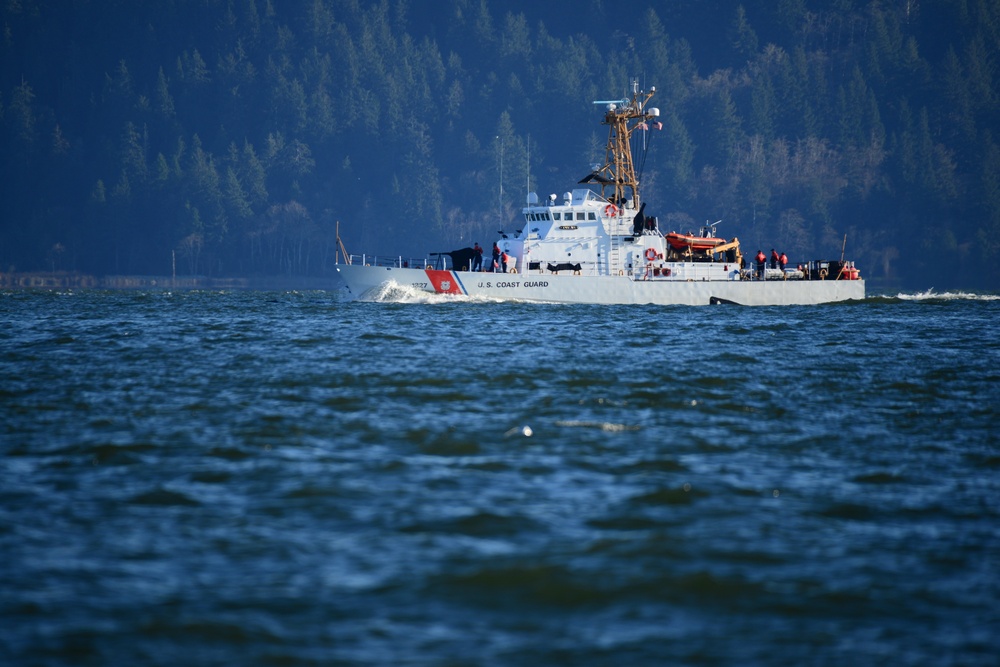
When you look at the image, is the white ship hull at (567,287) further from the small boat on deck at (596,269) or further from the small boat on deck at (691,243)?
the small boat on deck at (691,243)

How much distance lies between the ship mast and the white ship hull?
5726mm

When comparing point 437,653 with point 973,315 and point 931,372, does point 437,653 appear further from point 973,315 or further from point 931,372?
point 973,315

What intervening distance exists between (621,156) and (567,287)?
10988mm

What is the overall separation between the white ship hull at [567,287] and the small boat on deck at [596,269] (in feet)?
0.16

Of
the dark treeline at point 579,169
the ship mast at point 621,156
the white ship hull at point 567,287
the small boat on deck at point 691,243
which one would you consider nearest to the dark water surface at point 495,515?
the white ship hull at point 567,287

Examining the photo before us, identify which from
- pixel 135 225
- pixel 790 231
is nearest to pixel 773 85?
pixel 790 231

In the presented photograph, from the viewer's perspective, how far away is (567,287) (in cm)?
5144

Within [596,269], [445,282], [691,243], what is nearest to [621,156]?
[691,243]

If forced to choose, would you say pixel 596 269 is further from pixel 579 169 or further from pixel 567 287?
pixel 579 169

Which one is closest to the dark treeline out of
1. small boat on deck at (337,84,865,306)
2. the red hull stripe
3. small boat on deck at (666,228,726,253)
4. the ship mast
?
the ship mast

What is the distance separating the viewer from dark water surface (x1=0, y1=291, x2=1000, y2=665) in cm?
895

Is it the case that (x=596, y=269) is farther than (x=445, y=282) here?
Yes

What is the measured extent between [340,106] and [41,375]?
7087 inches

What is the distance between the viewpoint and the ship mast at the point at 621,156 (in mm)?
57219
